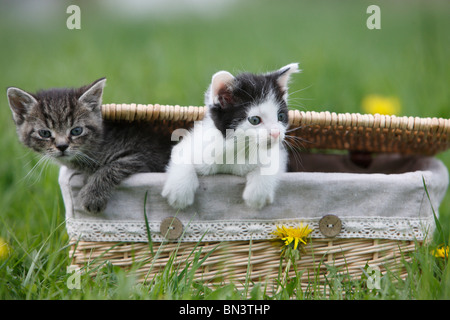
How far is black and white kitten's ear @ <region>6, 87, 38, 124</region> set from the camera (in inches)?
82.1

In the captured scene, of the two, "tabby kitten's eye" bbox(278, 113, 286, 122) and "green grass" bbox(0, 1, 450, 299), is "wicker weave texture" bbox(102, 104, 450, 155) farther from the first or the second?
"green grass" bbox(0, 1, 450, 299)

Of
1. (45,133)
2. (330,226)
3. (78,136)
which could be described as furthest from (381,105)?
(45,133)

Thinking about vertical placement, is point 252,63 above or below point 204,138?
above

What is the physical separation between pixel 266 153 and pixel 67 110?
0.91 metres

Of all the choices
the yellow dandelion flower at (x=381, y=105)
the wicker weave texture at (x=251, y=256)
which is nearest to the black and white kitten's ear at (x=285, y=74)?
the wicker weave texture at (x=251, y=256)

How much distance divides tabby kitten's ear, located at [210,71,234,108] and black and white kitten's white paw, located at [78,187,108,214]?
62 cm

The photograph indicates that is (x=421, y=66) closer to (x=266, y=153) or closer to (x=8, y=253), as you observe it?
(x=266, y=153)

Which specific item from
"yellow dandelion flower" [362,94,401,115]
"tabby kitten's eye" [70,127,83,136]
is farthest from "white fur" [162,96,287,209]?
"yellow dandelion flower" [362,94,401,115]

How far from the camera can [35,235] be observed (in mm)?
2330

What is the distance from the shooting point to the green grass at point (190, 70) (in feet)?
6.21

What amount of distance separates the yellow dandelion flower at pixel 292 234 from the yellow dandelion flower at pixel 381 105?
5.49 feet

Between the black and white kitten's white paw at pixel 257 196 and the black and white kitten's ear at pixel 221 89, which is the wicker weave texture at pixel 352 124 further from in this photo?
the black and white kitten's white paw at pixel 257 196
